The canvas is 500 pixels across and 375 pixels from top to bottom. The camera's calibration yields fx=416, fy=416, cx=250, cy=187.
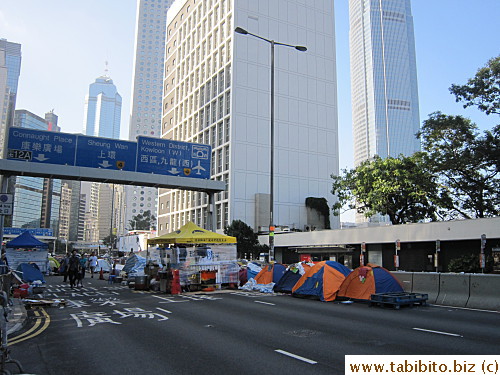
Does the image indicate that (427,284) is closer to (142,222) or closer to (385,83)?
(142,222)

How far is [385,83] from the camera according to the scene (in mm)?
173375

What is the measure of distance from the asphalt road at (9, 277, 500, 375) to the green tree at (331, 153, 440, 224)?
24.5 m

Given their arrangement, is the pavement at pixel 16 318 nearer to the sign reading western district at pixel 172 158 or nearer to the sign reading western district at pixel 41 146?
the sign reading western district at pixel 41 146

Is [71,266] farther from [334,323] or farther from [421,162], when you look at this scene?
[421,162]

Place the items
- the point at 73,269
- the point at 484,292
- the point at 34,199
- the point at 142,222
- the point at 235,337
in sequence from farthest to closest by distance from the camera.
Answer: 1. the point at 142,222
2. the point at 34,199
3. the point at 73,269
4. the point at 484,292
5. the point at 235,337

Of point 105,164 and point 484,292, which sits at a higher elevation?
point 105,164

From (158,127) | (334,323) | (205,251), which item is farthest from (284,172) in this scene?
(158,127)

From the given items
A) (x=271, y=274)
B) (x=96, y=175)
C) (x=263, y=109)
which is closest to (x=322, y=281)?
(x=271, y=274)

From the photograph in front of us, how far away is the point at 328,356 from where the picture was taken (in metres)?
6.94

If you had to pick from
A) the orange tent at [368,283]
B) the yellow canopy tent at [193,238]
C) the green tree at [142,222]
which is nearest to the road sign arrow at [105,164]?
the yellow canopy tent at [193,238]

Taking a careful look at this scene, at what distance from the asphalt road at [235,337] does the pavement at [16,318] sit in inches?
8.9

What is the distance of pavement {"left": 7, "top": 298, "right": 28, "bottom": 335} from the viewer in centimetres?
968

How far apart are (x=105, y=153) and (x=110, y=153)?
0.91ft

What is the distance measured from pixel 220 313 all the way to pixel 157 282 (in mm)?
9202
